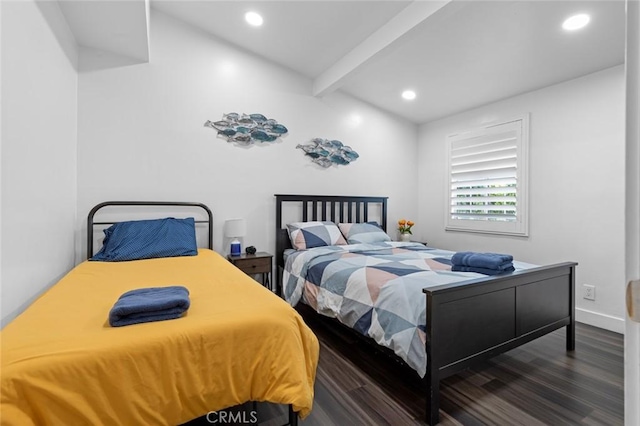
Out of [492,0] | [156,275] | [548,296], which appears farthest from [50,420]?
[492,0]

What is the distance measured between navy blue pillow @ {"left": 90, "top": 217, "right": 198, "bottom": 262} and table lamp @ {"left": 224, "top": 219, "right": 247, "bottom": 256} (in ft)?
1.19

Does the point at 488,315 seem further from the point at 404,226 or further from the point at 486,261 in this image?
the point at 404,226

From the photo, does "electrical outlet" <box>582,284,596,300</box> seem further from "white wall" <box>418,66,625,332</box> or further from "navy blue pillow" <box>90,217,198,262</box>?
"navy blue pillow" <box>90,217,198,262</box>

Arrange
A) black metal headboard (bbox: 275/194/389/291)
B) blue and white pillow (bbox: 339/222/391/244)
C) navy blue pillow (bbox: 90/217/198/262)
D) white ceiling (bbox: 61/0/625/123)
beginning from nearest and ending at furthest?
white ceiling (bbox: 61/0/625/123) < navy blue pillow (bbox: 90/217/198/262) < black metal headboard (bbox: 275/194/389/291) < blue and white pillow (bbox: 339/222/391/244)

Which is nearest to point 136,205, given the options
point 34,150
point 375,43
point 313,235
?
point 34,150

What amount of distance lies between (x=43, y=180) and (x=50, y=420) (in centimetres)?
156

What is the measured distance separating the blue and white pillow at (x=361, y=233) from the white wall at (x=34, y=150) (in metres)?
2.64

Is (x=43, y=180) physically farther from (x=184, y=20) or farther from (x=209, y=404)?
(x=184, y=20)

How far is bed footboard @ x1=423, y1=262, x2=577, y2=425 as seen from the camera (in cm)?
152

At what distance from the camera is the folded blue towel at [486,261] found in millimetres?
1914

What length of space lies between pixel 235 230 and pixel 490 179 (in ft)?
9.95

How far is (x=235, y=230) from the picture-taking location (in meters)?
3.00

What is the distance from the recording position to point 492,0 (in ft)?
7.07

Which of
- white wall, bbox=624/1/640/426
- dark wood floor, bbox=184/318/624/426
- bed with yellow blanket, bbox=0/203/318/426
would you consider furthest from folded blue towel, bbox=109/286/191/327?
white wall, bbox=624/1/640/426
